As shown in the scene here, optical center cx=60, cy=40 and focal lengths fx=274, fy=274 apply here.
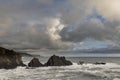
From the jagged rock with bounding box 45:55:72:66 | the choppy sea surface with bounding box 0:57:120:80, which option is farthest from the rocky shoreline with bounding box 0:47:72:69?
the choppy sea surface with bounding box 0:57:120:80

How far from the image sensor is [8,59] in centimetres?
8344

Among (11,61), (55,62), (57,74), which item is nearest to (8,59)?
(11,61)

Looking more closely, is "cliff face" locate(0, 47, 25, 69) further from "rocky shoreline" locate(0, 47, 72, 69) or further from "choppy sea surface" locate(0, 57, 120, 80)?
"choppy sea surface" locate(0, 57, 120, 80)

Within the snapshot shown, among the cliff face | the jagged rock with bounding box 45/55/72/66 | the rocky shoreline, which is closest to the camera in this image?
the cliff face

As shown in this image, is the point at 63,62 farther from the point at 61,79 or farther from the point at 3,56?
the point at 61,79

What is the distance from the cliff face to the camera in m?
80.2

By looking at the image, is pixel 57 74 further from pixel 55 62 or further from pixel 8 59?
pixel 55 62

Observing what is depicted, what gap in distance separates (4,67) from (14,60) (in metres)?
8.67

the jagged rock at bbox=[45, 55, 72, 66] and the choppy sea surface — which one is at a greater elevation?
the jagged rock at bbox=[45, 55, 72, 66]

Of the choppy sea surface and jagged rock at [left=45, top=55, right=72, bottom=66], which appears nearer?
the choppy sea surface

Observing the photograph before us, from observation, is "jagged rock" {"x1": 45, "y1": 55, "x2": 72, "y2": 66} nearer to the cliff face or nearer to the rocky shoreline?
the rocky shoreline

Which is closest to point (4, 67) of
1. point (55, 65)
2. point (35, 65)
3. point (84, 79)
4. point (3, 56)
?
point (3, 56)

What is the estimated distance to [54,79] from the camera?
51062mm

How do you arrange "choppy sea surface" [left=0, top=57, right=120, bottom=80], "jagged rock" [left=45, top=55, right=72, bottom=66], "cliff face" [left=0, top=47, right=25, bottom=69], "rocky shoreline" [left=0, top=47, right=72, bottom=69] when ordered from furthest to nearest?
"jagged rock" [left=45, top=55, right=72, bottom=66] → "rocky shoreline" [left=0, top=47, right=72, bottom=69] → "cliff face" [left=0, top=47, right=25, bottom=69] → "choppy sea surface" [left=0, top=57, right=120, bottom=80]
